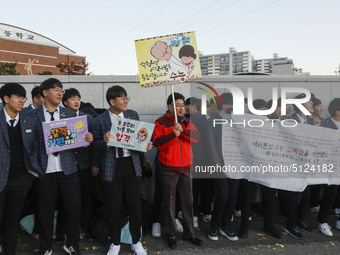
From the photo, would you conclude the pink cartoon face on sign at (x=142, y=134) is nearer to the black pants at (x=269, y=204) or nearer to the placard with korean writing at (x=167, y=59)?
the placard with korean writing at (x=167, y=59)

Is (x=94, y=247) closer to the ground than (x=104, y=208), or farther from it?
closer to the ground

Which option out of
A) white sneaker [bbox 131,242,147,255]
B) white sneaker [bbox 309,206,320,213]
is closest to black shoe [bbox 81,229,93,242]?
white sneaker [bbox 131,242,147,255]

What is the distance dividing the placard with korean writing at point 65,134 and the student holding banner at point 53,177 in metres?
0.10

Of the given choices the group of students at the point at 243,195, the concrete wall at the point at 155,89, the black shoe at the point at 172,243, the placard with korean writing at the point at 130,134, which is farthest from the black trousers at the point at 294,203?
the placard with korean writing at the point at 130,134

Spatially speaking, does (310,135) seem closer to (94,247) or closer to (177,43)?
(177,43)

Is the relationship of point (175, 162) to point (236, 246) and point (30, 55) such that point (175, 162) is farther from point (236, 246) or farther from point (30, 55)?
point (30, 55)

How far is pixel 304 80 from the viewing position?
607cm

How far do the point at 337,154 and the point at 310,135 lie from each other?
21.5 inches

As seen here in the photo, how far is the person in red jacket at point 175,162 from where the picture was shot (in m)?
3.91

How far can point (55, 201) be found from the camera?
360 cm

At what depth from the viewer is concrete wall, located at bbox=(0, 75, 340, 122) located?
5.59 m

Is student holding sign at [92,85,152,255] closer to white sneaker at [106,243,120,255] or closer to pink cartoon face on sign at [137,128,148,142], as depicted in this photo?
white sneaker at [106,243,120,255]

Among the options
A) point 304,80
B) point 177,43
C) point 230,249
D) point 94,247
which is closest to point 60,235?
point 94,247

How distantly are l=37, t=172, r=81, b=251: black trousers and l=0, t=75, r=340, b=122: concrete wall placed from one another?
2.40m
